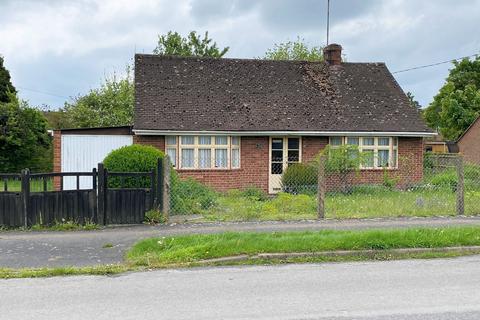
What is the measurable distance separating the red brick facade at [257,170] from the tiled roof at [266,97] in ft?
2.15

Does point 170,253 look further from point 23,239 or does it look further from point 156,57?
point 156,57

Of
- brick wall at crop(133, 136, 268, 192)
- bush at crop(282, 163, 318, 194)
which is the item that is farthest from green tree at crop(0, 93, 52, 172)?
bush at crop(282, 163, 318, 194)

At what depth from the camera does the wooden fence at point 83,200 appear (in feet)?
34.6

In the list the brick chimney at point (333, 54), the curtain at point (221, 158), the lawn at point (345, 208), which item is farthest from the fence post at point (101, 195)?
the brick chimney at point (333, 54)

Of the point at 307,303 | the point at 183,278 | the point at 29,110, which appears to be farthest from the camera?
the point at 29,110

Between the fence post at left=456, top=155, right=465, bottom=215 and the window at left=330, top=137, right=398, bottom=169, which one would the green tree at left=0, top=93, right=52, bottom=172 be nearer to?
the window at left=330, top=137, right=398, bottom=169

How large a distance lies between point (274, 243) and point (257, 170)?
1097 cm

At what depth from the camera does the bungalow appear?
61.9 feet

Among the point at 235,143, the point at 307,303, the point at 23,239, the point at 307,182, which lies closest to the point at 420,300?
the point at 307,303

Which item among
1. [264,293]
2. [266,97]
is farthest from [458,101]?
[264,293]

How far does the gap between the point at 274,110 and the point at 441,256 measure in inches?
483

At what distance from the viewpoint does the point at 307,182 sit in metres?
17.7

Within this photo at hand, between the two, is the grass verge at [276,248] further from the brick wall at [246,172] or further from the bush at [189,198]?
the brick wall at [246,172]

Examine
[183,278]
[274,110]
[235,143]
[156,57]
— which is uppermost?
[156,57]
